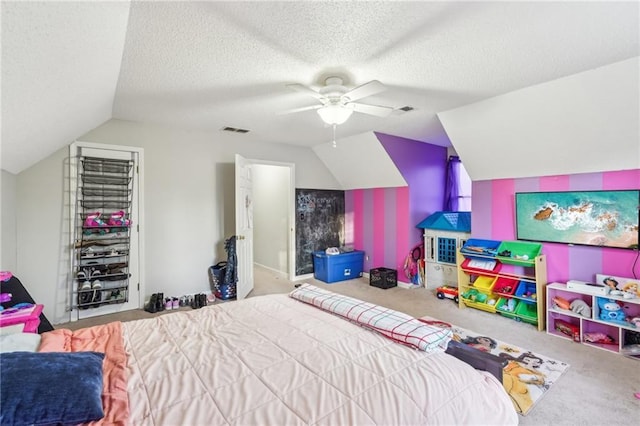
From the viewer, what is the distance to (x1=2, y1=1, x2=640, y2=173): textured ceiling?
1609 millimetres

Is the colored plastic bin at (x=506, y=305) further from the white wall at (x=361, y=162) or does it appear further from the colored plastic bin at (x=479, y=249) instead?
the white wall at (x=361, y=162)

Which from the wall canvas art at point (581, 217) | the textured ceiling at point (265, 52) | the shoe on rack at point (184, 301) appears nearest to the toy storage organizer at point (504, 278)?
the wall canvas art at point (581, 217)

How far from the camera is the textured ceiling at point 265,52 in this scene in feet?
5.28

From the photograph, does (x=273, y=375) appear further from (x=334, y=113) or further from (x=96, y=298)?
(x=96, y=298)

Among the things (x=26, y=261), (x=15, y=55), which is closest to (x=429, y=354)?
(x=15, y=55)

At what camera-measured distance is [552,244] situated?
10.9 ft

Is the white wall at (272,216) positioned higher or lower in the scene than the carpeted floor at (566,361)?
higher

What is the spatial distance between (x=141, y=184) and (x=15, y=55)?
2583 millimetres

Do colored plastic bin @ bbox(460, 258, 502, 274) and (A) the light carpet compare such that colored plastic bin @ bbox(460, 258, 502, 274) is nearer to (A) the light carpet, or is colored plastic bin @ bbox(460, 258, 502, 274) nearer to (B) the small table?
(A) the light carpet

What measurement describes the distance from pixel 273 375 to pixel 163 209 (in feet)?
10.9

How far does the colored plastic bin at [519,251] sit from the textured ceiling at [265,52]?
5.94ft

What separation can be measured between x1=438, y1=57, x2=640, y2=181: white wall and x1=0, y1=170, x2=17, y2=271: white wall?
4514 millimetres

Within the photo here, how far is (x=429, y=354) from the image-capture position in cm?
147

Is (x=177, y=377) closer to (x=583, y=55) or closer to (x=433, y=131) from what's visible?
(x=583, y=55)
